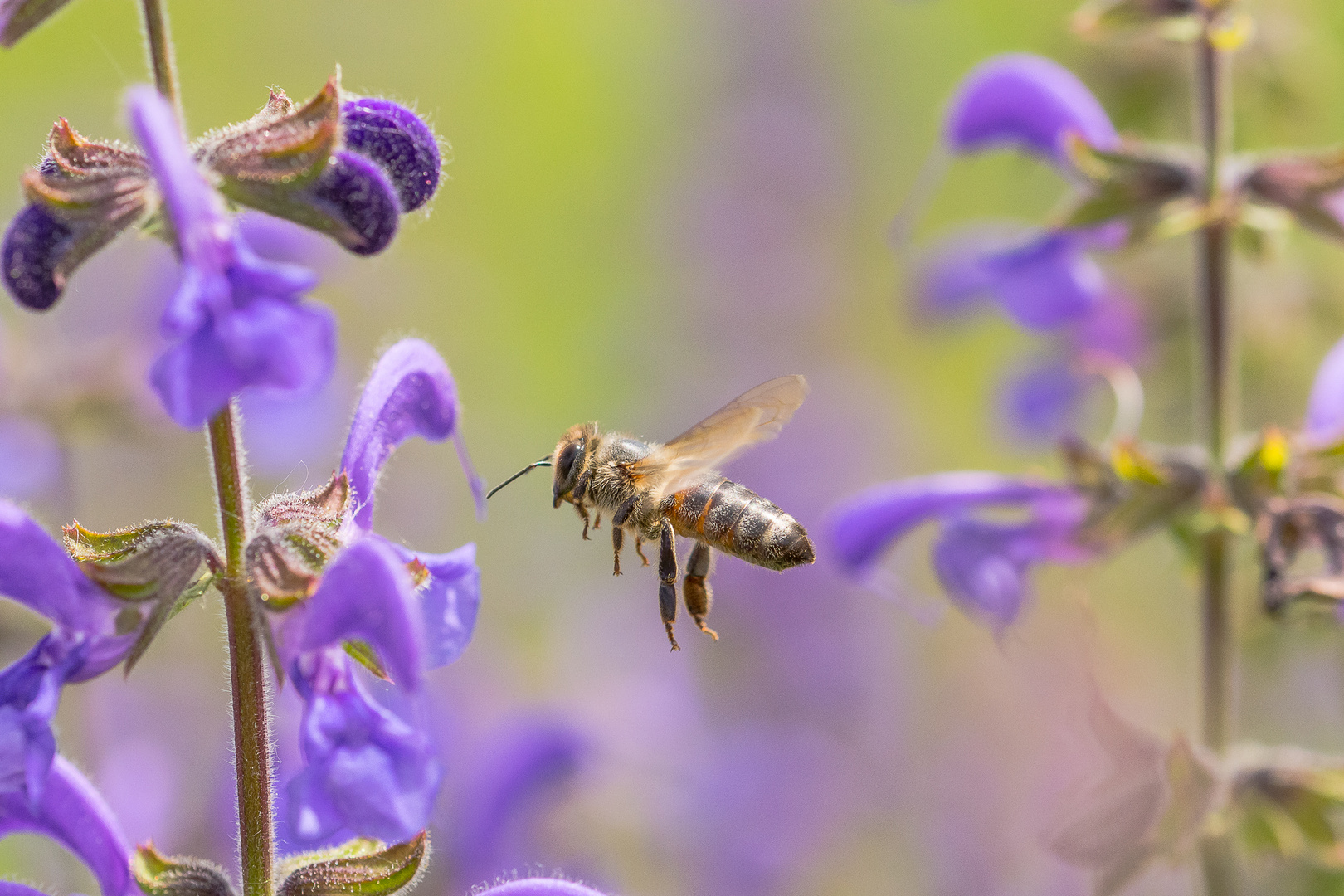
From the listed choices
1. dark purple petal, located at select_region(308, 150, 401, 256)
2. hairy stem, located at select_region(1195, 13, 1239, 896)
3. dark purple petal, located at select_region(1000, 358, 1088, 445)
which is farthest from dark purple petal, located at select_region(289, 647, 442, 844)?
dark purple petal, located at select_region(1000, 358, 1088, 445)

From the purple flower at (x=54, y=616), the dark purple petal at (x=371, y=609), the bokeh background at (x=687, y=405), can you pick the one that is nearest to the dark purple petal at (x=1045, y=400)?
the bokeh background at (x=687, y=405)

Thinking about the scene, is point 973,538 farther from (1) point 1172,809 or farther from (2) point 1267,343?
(2) point 1267,343

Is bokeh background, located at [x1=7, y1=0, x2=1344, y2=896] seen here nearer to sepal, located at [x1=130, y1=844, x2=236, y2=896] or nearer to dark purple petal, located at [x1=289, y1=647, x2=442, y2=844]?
dark purple petal, located at [x1=289, y1=647, x2=442, y2=844]

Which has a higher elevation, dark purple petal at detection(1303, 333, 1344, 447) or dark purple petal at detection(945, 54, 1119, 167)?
dark purple petal at detection(945, 54, 1119, 167)

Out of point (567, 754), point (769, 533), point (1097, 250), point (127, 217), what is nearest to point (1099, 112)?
point (1097, 250)

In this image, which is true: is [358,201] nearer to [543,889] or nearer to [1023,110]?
[543,889]

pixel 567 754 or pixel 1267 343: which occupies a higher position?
pixel 1267 343

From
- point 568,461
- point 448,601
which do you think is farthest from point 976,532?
point 448,601
